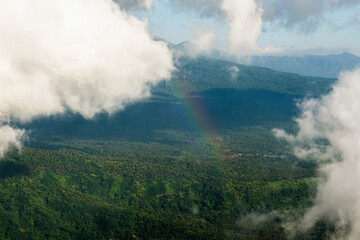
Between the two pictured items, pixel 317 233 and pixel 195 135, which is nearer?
pixel 317 233

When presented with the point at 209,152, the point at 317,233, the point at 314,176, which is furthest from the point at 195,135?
the point at 317,233

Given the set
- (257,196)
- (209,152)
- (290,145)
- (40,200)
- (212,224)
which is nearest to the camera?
(40,200)

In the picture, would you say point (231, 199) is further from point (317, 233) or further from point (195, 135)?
point (195, 135)

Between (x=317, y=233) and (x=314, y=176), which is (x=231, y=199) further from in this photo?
(x=314, y=176)

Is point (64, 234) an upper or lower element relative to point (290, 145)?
lower

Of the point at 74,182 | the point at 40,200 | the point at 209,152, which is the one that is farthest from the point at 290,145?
the point at 40,200

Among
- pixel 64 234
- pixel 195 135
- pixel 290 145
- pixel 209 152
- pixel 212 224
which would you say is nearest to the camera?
pixel 64 234

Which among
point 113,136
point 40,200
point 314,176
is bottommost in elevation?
point 40,200

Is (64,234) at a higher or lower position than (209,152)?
lower

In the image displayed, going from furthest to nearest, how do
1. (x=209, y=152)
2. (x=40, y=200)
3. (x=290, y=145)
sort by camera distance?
(x=290, y=145) < (x=209, y=152) < (x=40, y=200)
